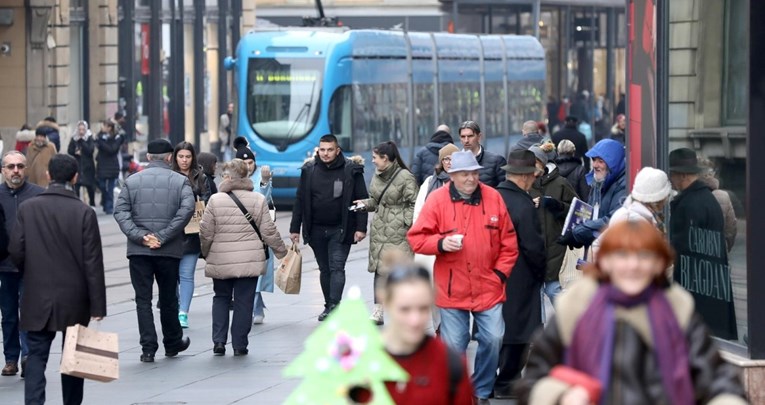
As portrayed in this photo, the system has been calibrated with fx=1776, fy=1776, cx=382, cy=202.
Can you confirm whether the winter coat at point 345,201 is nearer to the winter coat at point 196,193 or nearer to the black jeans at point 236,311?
the winter coat at point 196,193

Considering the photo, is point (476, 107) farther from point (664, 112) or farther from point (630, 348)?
point (630, 348)

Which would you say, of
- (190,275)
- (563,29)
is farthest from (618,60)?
(190,275)

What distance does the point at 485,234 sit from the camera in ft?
34.0

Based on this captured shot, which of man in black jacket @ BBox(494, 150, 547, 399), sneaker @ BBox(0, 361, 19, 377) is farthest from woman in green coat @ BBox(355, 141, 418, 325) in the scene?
man in black jacket @ BBox(494, 150, 547, 399)

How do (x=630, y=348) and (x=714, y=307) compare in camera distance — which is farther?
(x=714, y=307)

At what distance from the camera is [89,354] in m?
10.3

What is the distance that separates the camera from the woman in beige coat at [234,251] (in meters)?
13.5

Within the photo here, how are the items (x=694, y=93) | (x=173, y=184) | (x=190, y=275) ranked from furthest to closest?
(x=190, y=275) < (x=173, y=184) < (x=694, y=93)

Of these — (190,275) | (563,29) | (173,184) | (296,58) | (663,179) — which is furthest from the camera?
(563,29)

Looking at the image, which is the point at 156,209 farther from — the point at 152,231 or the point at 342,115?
the point at 342,115

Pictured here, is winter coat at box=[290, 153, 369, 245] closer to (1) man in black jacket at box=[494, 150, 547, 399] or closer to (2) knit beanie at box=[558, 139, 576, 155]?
(2) knit beanie at box=[558, 139, 576, 155]

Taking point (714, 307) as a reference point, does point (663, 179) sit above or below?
above

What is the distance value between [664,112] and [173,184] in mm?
3928

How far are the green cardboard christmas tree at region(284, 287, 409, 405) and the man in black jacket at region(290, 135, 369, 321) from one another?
1048 cm
